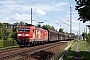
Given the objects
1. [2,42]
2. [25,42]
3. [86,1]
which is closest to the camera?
[86,1]

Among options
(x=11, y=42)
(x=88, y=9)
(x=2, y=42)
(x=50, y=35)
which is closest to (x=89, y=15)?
(x=88, y=9)

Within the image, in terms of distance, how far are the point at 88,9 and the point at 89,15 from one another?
3.05 ft

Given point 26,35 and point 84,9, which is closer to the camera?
point 84,9

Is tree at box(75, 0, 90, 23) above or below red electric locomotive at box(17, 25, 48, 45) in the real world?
above

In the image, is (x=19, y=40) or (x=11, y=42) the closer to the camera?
(x=19, y=40)

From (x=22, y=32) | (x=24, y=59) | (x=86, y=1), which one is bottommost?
(x=24, y=59)

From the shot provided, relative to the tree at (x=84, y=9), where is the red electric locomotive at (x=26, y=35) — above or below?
below

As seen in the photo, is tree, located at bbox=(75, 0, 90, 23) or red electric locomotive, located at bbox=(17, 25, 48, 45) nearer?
tree, located at bbox=(75, 0, 90, 23)

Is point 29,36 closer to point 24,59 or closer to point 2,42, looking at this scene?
point 2,42

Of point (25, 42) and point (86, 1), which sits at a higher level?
point (86, 1)

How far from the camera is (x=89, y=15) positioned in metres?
26.2

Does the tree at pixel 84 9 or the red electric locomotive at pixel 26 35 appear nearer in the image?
the tree at pixel 84 9

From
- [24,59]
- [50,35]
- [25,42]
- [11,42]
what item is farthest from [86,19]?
[50,35]

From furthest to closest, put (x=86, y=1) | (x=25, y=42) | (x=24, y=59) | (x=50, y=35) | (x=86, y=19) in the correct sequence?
(x=50, y=35) → (x=25, y=42) → (x=86, y=19) → (x=86, y=1) → (x=24, y=59)
